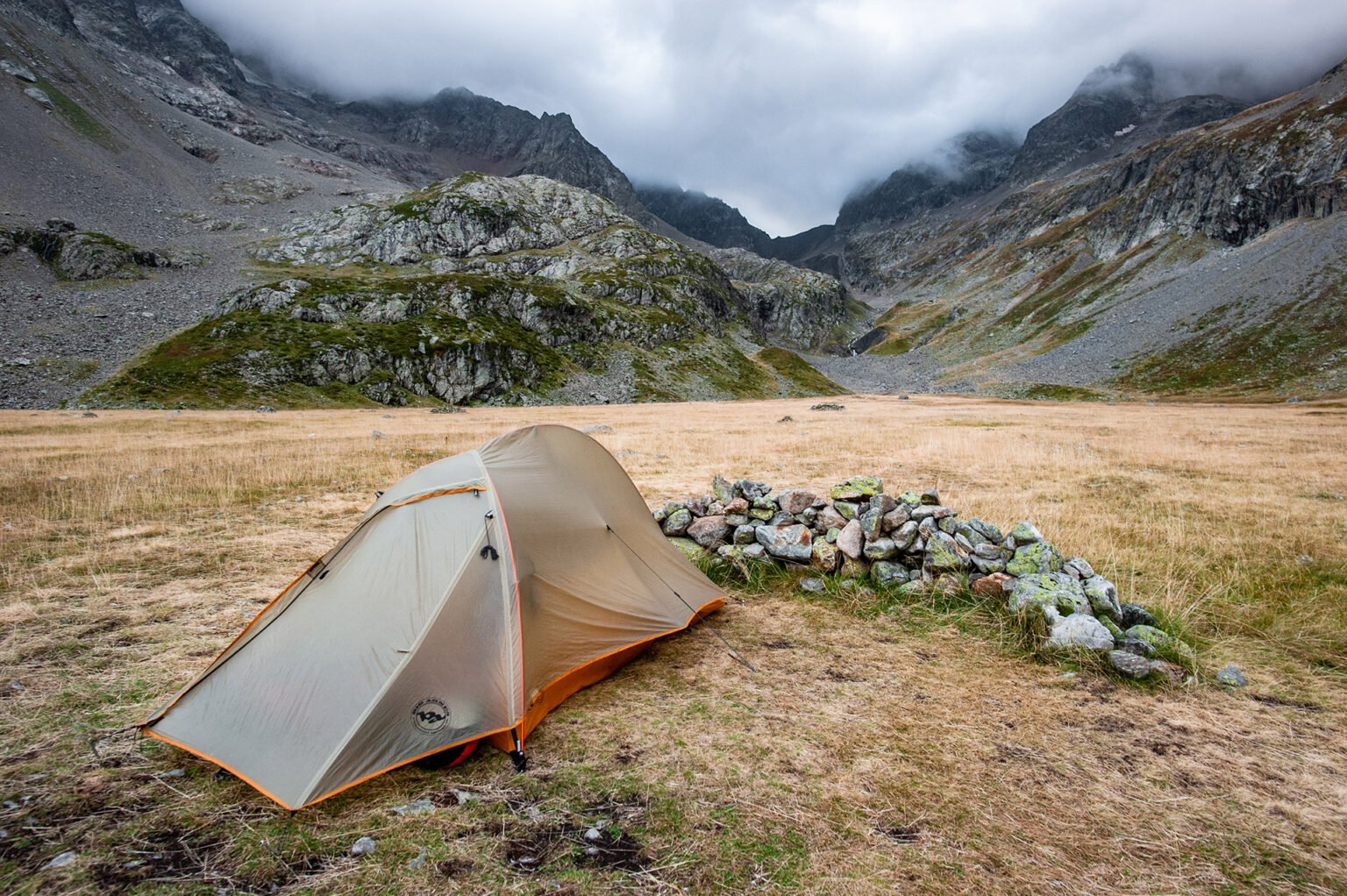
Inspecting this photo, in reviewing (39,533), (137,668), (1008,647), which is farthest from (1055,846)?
(39,533)

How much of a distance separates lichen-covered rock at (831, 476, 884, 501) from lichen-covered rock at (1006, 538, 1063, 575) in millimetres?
2417

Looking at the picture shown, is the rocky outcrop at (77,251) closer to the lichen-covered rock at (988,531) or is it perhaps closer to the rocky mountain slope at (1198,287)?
the lichen-covered rock at (988,531)

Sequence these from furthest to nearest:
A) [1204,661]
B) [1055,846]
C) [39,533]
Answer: [39,533] → [1204,661] → [1055,846]

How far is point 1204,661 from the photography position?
23.6 feet

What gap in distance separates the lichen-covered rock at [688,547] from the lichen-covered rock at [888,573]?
3132 millimetres

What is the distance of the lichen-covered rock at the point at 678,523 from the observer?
11461 mm

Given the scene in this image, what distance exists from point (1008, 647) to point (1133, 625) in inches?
80.7

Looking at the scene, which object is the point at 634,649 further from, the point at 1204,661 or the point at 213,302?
the point at 213,302

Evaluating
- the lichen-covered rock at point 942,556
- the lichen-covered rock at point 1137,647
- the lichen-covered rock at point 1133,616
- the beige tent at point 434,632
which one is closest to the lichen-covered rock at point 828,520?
the lichen-covered rock at point 942,556

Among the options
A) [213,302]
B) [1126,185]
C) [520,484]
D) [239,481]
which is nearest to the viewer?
[520,484]

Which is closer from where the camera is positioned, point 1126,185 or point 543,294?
point 543,294

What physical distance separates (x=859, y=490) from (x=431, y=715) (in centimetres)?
783

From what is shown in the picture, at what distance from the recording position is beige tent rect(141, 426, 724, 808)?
5387mm

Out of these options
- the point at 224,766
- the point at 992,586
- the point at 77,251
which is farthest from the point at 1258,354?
the point at 77,251
